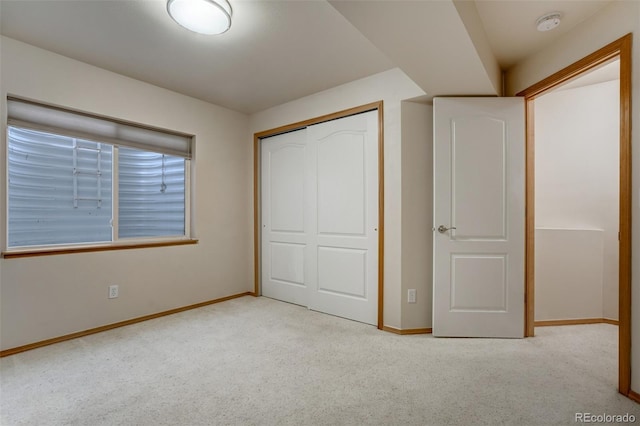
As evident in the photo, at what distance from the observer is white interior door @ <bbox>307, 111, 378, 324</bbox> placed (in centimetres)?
309

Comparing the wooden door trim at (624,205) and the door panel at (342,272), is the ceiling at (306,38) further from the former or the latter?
the door panel at (342,272)

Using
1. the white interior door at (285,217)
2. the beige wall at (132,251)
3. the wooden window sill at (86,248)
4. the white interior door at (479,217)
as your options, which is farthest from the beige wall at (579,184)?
the wooden window sill at (86,248)

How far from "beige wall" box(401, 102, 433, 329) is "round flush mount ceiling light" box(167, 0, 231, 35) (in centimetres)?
165

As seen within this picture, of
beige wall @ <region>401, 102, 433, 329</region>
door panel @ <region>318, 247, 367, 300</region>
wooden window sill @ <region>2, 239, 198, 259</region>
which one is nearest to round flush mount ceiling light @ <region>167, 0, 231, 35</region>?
beige wall @ <region>401, 102, 433, 329</region>

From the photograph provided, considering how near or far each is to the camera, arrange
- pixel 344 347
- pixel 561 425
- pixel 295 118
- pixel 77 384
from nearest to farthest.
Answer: pixel 561 425, pixel 77 384, pixel 344 347, pixel 295 118

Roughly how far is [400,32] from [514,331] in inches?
100

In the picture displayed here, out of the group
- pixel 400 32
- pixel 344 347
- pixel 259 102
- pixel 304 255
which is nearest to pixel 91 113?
pixel 259 102

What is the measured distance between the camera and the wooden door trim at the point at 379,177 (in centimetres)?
295

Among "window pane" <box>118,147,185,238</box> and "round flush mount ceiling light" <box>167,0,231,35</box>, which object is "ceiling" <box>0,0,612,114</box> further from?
"window pane" <box>118,147,185,238</box>

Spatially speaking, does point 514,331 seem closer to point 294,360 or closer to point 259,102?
point 294,360

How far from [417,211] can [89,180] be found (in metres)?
3.14

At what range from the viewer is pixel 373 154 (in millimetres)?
3068

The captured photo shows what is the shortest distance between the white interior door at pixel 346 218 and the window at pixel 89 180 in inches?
63.3

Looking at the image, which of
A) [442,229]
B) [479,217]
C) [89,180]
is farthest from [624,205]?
[89,180]
